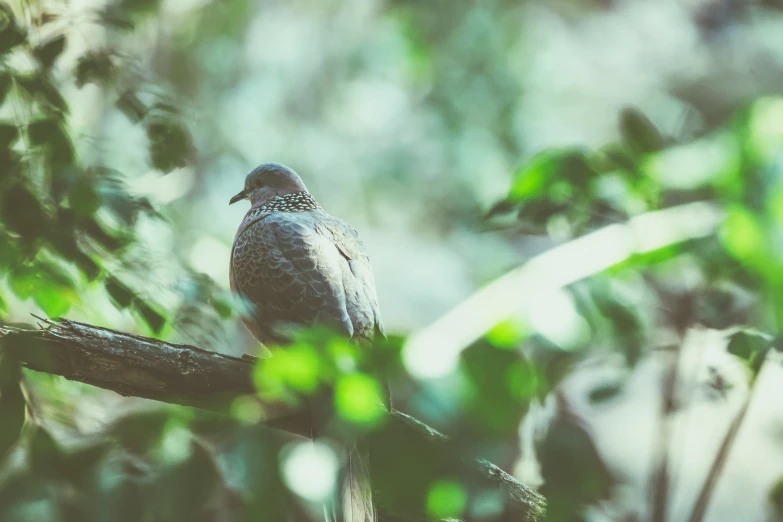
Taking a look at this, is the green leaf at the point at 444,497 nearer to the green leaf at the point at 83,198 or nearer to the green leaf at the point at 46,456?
the green leaf at the point at 46,456

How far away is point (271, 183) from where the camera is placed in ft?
7.26

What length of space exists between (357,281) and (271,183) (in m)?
0.50

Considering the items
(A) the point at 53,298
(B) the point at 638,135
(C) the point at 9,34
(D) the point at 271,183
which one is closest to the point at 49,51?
(C) the point at 9,34

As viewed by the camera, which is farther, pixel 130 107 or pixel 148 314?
pixel 130 107

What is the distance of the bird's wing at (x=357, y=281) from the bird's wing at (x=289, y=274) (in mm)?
23

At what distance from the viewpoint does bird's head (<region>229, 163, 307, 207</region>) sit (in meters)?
2.19

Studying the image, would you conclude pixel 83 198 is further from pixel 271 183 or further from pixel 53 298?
pixel 271 183

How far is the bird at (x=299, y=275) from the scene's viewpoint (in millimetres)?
1816

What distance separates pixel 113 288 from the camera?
1.57 metres

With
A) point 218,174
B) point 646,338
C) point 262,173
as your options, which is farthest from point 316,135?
point 646,338

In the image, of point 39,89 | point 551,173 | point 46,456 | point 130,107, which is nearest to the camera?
point 46,456

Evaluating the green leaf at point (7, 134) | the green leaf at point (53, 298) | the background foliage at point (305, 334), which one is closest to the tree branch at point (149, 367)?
the background foliage at point (305, 334)

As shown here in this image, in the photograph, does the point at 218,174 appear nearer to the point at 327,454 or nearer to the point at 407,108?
the point at 407,108

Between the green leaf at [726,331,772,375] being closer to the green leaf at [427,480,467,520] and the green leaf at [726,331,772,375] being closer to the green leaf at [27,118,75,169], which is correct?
the green leaf at [427,480,467,520]
